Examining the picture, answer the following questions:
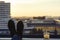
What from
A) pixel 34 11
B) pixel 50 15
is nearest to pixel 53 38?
pixel 50 15

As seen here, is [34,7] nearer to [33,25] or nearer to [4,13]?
[33,25]

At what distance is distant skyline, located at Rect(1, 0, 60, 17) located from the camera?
2.73 metres

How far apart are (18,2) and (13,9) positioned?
0.17 meters

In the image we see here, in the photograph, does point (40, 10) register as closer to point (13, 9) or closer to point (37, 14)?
point (37, 14)

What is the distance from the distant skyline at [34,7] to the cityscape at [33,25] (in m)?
0.08

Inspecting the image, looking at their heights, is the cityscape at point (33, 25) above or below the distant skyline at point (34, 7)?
below

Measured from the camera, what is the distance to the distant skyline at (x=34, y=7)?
8.95 ft

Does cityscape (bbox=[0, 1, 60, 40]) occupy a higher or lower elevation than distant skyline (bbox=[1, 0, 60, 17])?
lower

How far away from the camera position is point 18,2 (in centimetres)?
278

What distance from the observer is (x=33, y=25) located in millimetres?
2783

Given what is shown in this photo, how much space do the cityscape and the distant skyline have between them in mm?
79

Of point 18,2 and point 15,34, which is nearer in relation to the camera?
point 15,34

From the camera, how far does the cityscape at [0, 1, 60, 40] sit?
2717mm

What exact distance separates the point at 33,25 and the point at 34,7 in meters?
0.36
